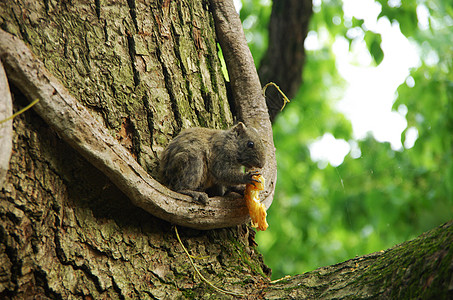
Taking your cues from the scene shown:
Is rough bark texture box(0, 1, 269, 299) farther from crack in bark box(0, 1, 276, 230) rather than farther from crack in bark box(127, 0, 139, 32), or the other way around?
crack in bark box(0, 1, 276, 230)

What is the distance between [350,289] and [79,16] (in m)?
2.59

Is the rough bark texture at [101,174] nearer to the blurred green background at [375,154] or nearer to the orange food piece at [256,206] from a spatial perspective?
the orange food piece at [256,206]

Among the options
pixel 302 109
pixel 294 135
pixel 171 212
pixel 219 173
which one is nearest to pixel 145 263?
pixel 171 212

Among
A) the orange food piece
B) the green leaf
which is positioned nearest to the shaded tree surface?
the orange food piece

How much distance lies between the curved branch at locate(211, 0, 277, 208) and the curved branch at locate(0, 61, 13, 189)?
2.09 meters

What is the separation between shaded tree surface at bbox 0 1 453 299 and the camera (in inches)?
89.9

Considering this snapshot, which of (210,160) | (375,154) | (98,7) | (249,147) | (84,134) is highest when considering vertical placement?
(375,154)

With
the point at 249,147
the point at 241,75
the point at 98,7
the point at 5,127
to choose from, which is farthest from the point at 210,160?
the point at 5,127

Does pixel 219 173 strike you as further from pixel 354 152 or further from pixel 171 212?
pixel 354 152

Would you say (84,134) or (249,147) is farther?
(249,147)

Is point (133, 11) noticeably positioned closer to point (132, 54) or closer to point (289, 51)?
point (132, 54)

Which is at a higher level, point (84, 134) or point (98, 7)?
point (98, 7)

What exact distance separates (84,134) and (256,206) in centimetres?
132

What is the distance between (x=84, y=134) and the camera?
8.05 ft
